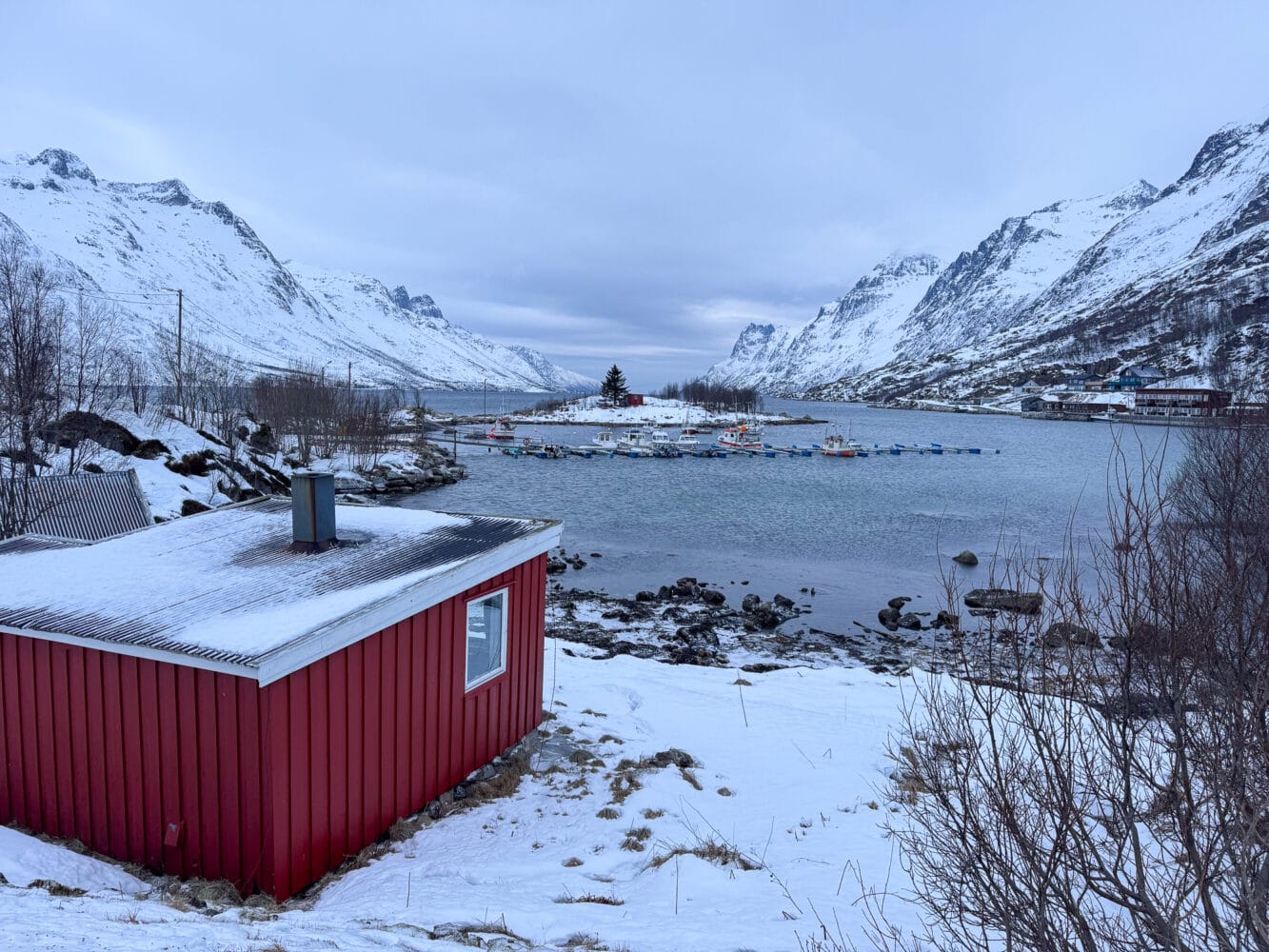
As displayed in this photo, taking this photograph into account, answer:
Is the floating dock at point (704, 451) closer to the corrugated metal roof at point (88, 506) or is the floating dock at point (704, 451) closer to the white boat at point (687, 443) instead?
the white boat at point (687, 443)

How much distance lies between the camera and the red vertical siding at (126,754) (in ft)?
17.8

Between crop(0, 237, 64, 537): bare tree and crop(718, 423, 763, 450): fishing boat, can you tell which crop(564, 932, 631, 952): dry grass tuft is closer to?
→ crop(0, 237, 64, 537): bare tree

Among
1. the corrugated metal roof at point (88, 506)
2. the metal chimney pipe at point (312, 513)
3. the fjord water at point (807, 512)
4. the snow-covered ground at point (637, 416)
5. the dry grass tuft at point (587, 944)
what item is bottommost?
the fjord water at point (807, 512)

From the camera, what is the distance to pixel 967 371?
17900 cm

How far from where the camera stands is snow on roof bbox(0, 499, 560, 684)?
5.36 metres

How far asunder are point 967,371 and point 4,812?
193445mm

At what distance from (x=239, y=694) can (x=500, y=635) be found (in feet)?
10.2

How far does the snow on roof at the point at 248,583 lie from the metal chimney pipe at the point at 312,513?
21 cm

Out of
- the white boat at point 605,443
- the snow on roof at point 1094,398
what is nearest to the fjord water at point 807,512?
the white boat at point 605,443

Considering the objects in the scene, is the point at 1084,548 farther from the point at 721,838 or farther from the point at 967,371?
the point at 967,371

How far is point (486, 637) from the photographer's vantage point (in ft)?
26.5

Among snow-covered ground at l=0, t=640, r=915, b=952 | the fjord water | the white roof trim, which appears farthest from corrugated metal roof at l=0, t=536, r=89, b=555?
the fjord water

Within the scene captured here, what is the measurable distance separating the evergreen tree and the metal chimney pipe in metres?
97.7

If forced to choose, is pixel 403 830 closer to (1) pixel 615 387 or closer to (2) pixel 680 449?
(2) pixel 680 449
